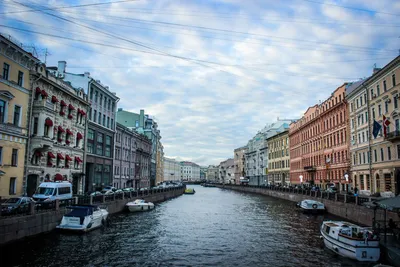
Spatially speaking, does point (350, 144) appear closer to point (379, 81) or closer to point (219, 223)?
point (379, 81)

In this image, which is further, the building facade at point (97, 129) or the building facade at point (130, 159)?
the building facade at point (130, 159)

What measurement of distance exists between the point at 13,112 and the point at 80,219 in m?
13.5

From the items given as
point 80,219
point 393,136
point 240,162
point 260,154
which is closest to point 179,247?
point 80,219

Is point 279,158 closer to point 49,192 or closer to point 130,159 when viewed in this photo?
point 130,159

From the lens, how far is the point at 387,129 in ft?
144

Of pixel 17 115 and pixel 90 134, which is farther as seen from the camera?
pixel 90 134

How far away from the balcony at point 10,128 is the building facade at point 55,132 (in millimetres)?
2129

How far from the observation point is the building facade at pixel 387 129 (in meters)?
40.8

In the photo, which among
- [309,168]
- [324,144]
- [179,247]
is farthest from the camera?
[309,168]

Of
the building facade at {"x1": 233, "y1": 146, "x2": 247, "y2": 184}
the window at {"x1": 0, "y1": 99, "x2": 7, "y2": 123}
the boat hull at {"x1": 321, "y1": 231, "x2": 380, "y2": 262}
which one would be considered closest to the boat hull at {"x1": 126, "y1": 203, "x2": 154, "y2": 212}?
the window at {"x1": 0, "y1": 99, "x2": 7, "y2": 123}

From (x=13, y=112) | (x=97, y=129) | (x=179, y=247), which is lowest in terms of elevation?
(x=179, y=247)

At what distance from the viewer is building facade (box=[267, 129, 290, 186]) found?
101525 mm

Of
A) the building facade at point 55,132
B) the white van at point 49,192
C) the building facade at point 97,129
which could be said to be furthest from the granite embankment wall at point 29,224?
the building facade at point 97,129

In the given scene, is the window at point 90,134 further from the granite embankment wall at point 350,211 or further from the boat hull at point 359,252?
the boat hull at point 359,252
